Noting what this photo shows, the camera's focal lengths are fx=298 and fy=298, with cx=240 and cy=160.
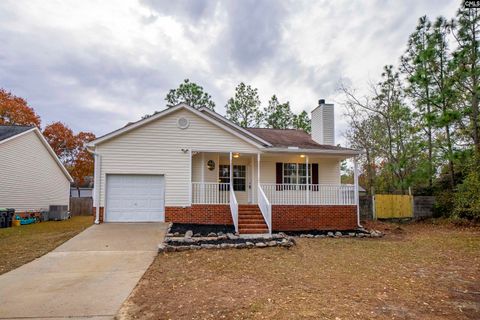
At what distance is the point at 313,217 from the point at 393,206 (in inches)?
257

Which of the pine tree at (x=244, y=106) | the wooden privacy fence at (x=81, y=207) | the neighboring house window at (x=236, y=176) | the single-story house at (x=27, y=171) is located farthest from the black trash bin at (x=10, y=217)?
the pine tree at (x=244, y=106)

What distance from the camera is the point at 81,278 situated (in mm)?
5824

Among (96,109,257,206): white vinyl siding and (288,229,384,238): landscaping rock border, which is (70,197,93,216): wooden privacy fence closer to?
(96,109,257,206): white vinyl siding

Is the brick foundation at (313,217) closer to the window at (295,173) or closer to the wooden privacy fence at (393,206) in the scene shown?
the window at (295,173)

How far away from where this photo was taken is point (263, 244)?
8.92m

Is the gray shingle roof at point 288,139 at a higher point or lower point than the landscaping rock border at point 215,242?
higher

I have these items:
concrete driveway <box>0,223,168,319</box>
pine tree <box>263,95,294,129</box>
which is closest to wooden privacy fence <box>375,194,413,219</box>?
concrete driveway <box>0,223,168,319</box>

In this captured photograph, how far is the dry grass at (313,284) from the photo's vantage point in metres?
4.22

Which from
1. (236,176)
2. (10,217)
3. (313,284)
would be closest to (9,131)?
(10,217)

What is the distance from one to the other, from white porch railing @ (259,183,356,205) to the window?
812 mm

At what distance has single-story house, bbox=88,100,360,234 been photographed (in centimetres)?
1229

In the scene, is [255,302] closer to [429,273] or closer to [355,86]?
[429,273]

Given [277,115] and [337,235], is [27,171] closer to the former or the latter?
[337,235]

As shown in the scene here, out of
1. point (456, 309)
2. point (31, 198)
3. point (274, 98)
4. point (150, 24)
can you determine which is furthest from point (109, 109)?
point (456, 309)
